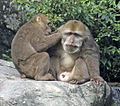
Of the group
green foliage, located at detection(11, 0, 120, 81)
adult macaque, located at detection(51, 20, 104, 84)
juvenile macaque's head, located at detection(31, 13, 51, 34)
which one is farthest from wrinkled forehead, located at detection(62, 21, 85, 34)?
green foliage, located at detection(11, 0, 120, 81)

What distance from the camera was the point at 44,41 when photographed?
6.84 metres

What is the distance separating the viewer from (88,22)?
915 centimetres

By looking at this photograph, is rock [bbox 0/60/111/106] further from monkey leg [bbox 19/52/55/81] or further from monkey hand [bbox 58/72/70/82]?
monkey hand [bbox 58/72/70/82]

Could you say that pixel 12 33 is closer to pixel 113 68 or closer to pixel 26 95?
pixel 113 68

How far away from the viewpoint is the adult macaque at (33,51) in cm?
667

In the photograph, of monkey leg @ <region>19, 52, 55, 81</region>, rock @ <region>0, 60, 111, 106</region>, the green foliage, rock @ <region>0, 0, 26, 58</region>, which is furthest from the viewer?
rock @ <region>0, 0, 26, 58</region>

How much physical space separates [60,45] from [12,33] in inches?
205

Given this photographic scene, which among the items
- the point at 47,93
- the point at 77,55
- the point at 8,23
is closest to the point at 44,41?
the point at 77,55

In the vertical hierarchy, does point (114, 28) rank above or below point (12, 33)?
above

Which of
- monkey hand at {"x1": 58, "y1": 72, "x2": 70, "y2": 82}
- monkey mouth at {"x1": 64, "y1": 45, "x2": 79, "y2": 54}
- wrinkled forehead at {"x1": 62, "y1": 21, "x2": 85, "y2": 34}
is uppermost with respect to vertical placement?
wrinkled forehead at {"x1": 62, "y1": 21, "x2": 85, "y2": 34}

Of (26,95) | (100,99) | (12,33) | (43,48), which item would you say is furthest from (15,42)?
(12,33)

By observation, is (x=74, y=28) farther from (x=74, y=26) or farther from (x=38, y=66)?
(x=38, y=66)

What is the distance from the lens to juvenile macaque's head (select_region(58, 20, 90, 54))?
6748 millimetres

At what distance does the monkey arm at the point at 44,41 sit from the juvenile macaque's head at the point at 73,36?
0.18m
